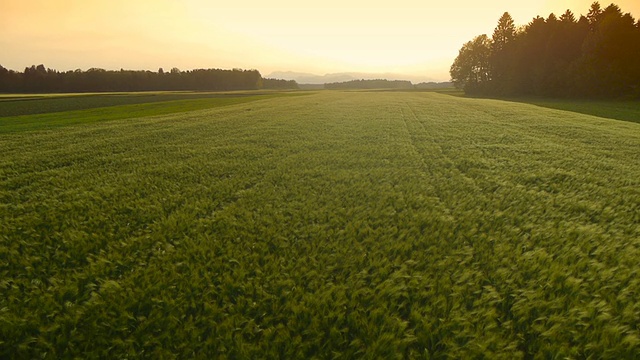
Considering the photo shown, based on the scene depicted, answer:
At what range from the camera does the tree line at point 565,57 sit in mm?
56175

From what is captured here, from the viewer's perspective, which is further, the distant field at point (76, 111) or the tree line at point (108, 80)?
the tree line at point (108, 80)

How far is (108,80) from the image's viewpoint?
137 m

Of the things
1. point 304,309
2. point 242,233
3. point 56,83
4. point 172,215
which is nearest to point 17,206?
point 172,215

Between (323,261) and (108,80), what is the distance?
6582 inches

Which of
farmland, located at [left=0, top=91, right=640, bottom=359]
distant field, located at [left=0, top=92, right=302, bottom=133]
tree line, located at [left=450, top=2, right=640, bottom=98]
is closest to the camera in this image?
farmland, located at [left=0, top=91, right=640, bottom=359]

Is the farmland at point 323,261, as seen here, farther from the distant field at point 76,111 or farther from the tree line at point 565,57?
the tree line at point 565,57

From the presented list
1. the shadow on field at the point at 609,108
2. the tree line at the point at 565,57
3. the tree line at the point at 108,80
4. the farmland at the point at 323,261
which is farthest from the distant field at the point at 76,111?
the tree line at the point at 108,80

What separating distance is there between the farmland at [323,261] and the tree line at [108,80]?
155397 millimetres

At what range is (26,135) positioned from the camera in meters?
21.6

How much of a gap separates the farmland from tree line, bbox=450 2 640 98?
62.6m

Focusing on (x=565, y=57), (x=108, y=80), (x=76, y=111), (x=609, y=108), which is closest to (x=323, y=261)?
(x=76, y=111)

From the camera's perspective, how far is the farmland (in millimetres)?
3779

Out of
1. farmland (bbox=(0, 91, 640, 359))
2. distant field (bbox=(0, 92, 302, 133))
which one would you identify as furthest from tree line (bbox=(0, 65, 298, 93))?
farmland (bbox=(0, 91, 640, 359))

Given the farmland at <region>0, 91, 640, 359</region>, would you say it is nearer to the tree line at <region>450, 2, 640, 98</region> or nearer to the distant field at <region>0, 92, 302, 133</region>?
the distant field at <region>0, 92, 302, 133</region>
